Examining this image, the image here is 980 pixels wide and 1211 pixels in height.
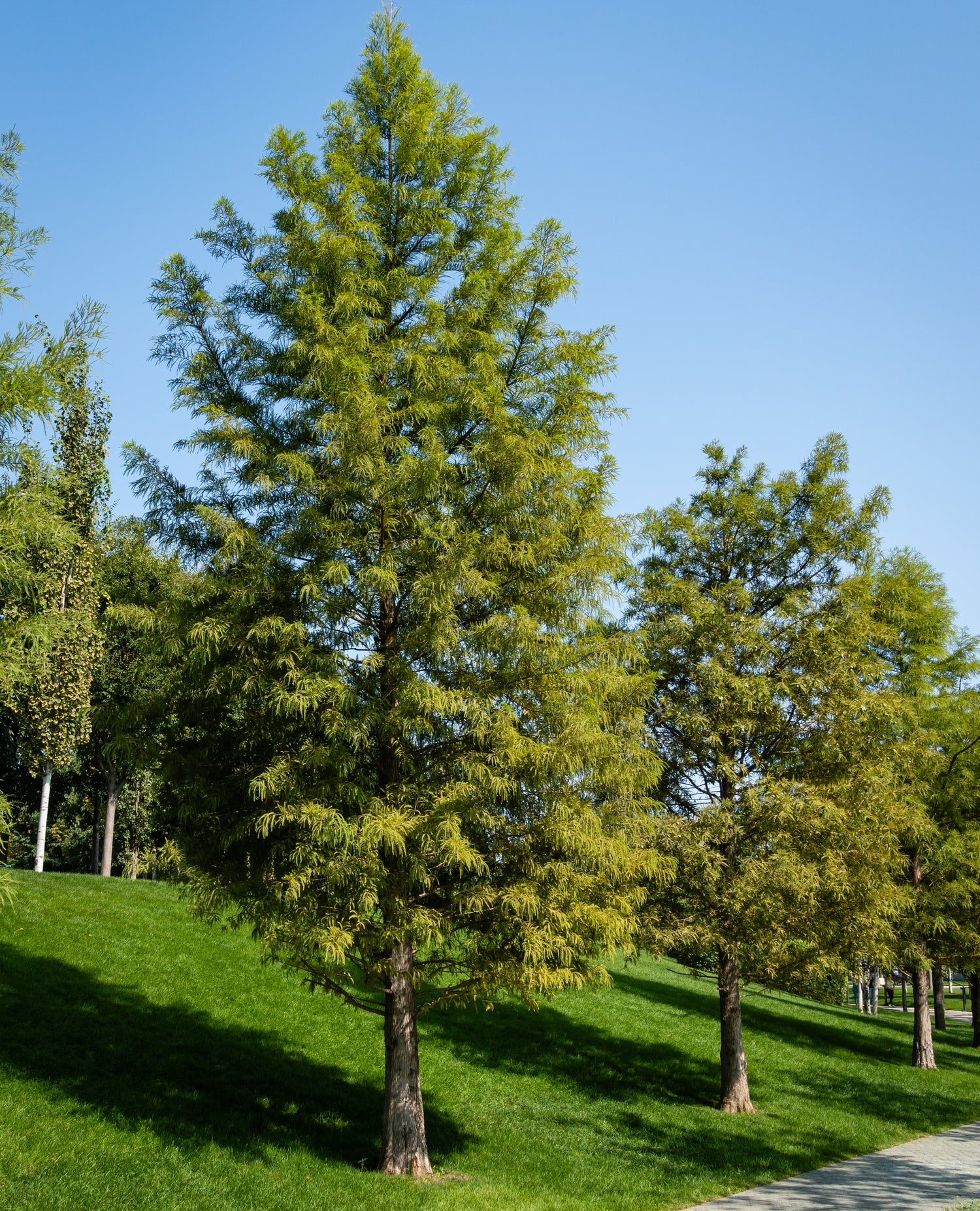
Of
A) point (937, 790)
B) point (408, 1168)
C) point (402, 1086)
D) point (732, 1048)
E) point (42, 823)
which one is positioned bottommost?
point (732, 1048)

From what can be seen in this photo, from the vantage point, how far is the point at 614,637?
29.2ft

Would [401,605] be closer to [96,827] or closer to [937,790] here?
[937,790]

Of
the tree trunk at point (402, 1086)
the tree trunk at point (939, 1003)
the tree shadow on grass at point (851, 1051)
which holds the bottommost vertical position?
the tree trunk at point (939, 1003)

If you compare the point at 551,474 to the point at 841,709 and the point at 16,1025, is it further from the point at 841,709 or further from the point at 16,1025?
the point at 16,1025

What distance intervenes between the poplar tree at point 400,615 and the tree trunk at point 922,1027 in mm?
15057

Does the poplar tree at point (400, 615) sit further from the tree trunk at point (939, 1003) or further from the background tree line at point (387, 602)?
the tree trunk at point (939, 1003)

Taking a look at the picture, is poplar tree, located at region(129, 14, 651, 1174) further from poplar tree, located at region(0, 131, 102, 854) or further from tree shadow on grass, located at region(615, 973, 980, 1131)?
tree shadow on grass, located at region(615, 973, 980, 1131)

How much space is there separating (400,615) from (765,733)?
7528 millimetres

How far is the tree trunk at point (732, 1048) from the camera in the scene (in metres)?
13.6

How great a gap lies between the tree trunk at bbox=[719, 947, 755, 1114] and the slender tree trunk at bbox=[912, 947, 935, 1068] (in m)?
8.64

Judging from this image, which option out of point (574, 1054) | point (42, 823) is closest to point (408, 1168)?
point (574, 1054)

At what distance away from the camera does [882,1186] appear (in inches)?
400

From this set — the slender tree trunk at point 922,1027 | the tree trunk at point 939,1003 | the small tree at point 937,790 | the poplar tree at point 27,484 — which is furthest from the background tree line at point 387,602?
the tree trunk at point 939,1003

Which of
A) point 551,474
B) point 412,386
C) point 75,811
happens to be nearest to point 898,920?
point 551,474
